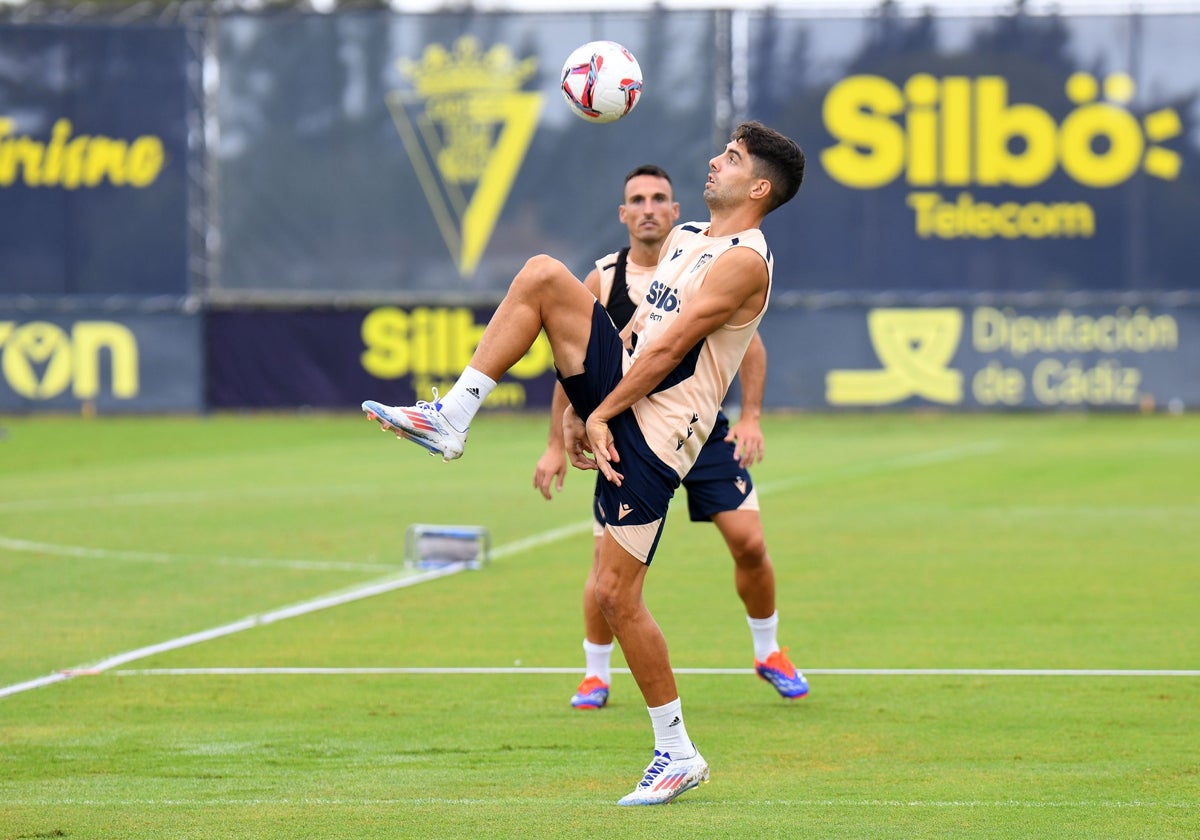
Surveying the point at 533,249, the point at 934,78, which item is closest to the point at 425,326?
the point at 533,249

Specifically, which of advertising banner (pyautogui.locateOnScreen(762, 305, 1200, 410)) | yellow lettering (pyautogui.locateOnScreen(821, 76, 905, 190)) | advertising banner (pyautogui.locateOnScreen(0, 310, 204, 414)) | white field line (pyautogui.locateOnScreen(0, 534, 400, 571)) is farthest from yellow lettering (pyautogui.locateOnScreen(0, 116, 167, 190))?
white field line (pyautogui.locateOnScreen(0, 534, 400, 571))

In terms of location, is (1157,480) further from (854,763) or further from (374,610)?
(854,763)

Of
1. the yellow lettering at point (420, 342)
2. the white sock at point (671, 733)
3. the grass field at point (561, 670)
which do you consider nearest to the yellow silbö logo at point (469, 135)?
the yellow lettering at point (420, 342)

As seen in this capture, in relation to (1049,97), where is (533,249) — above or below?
below

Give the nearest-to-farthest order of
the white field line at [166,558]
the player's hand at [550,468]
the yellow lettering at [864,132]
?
the player's hand at [550,468] < the white field line at [166,558] < the yellow lettering at [864,132]

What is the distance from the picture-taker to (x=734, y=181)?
679 centimetres

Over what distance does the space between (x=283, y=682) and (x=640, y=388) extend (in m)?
3.22

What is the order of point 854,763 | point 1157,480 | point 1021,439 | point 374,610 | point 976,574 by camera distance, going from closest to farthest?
point 854,763 → point 374,610 → point 976,574 → point 1157,480 → point 1021,439

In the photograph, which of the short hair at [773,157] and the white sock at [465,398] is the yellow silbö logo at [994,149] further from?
the white sock at [465,398]

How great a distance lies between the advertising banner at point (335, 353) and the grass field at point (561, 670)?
13695 mm

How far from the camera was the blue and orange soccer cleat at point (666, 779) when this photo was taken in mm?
6402

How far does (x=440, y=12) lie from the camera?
111 feet

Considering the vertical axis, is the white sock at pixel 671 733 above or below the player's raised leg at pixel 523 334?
below

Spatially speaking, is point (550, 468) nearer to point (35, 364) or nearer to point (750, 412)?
point (750, 412)
